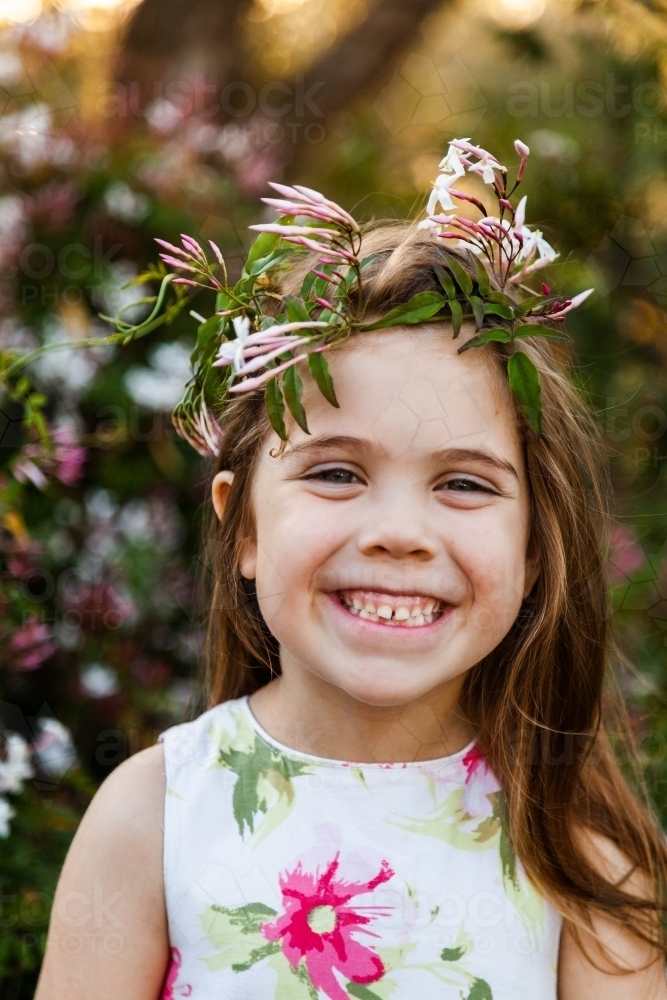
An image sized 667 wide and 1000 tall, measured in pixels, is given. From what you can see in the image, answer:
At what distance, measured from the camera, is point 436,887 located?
1341 mm

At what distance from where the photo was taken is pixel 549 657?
1479mm

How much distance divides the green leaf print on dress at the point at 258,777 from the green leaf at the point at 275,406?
1.51ft

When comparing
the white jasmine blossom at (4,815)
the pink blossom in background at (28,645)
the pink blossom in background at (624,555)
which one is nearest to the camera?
the white jasmine blossom at (4,815)

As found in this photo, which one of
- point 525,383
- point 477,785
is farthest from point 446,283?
point 477,785

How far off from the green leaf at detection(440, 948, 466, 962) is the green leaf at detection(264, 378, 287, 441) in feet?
2.22

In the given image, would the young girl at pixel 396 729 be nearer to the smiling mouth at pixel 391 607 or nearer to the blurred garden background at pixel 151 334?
the smiling mouth at pixel 391 607

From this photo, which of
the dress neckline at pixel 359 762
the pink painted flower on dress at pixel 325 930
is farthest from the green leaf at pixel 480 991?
the dress neckline at pixel 359 762

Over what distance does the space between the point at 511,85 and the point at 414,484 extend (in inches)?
107

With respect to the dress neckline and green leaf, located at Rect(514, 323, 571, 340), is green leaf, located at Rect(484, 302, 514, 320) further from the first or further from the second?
the dress neckline

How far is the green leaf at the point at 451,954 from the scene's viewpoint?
1318mm

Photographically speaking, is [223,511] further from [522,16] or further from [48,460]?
[522,16]

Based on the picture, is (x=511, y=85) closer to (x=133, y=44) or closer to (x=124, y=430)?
(x=133, y=44)

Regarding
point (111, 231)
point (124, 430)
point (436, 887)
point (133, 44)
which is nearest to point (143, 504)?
point (124, 430)

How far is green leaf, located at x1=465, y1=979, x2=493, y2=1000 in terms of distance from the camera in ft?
4.31
